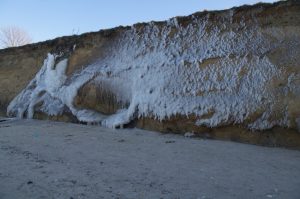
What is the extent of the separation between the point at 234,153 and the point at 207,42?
184cm

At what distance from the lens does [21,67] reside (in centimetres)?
775

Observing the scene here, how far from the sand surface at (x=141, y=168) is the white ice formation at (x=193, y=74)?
1.52ft

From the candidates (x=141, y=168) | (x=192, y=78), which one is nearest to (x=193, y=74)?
(x=192, y=78)

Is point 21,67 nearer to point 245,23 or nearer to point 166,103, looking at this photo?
point 166,103

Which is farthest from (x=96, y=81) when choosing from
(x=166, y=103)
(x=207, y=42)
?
(x=207, y=42)

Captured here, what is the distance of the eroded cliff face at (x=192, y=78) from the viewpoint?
402cm

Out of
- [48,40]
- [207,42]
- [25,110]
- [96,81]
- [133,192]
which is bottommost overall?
[133,192]

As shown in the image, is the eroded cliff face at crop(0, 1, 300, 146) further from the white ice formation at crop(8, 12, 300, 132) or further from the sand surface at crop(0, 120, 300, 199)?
the sand surface at crop(0, 120, 300, 199)

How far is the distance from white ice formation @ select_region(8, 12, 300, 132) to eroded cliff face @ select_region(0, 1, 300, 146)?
0.04 ft

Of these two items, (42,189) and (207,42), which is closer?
(42,189)

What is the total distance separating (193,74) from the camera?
15.5 ft

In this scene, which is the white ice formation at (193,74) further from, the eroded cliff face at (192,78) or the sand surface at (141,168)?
the sand surface at (141,168)

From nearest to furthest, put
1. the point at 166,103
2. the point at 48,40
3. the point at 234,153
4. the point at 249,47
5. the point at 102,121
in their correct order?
the point at 234,153
the point at 249,47
the point at 166,103
the point at 102,121
the point at 48,40

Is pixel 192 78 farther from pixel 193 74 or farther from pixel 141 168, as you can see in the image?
pixel 141 168
